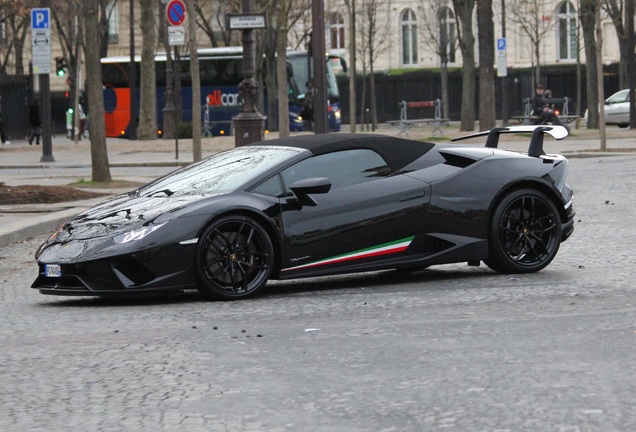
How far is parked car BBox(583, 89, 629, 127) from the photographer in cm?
5044

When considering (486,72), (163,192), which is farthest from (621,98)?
(163,192)

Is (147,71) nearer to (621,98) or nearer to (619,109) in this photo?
(619,109)

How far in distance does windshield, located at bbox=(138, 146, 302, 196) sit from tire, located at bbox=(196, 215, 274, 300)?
1.20 ft

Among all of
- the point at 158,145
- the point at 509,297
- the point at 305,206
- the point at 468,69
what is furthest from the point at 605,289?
the point at 468,69

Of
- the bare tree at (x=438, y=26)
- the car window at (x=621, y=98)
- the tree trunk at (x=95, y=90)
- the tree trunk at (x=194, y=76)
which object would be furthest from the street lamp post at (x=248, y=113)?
the bare tree at (x=438, y=26)

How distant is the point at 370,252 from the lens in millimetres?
9625

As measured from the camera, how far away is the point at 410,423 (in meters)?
5.35

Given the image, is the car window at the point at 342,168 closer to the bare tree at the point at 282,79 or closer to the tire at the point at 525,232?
the tire at the point at 525,232

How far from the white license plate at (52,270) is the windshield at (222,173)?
102 cm

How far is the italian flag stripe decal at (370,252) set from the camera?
9.49 m

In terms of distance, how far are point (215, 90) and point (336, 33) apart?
82.5ft

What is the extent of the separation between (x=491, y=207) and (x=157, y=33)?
58671 mm

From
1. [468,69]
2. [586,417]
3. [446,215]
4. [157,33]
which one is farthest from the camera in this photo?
[157,33]

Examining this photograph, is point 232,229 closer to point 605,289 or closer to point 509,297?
point 509,297
